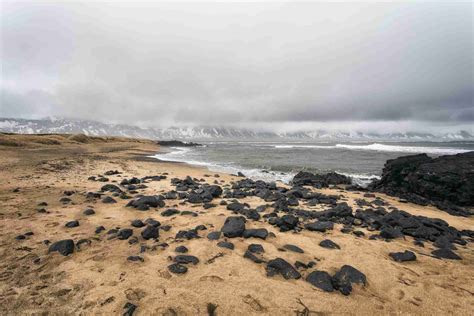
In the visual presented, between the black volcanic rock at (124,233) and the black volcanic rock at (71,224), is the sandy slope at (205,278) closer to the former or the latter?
the black volcanic rock at (71,224)

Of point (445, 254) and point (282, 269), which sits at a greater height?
point (282, 269)

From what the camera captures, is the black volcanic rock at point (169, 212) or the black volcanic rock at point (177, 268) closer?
the black volcanic rock at point (177, 268)

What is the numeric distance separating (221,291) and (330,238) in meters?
4.72

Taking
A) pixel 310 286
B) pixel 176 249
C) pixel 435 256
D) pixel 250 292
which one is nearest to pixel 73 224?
pixel 176 249

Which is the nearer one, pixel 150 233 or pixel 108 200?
pixel 150 233

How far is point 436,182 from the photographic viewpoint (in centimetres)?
1636

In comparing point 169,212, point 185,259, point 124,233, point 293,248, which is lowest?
point 293,248

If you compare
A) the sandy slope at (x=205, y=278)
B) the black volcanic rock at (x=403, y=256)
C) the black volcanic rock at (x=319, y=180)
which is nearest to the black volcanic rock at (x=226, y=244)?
the sandy slope at (x=205, y=278)

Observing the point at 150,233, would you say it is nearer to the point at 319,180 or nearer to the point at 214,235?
the point at 214,235

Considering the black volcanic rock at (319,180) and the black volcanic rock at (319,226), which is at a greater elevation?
the black volcanic rock at (319,226)

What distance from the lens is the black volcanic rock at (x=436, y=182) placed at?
49.6ft

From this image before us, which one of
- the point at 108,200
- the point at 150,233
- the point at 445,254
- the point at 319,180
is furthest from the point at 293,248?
the point at 319,180

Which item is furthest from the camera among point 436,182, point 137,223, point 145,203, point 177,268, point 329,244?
point 436,182

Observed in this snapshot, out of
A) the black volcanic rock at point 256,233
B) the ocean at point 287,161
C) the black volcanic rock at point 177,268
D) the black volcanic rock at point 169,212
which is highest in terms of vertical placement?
the black volcanic rock at point 169,212
